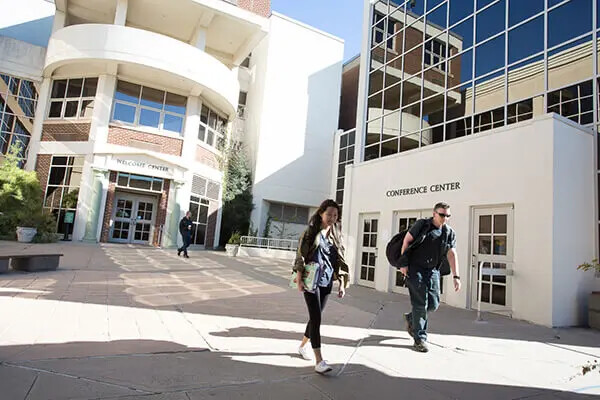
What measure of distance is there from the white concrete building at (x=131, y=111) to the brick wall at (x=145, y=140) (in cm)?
5

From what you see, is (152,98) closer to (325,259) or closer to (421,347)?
(325,259)

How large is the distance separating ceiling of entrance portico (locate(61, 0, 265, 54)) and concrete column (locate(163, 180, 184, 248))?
8543 mm

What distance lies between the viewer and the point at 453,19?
10945 millimetres

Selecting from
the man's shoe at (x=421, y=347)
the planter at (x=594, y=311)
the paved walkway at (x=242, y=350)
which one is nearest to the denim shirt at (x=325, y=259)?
the paved walkway at (x=242, y=350)

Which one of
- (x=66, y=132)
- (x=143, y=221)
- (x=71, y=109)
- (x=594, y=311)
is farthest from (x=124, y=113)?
(x=594, y=311)

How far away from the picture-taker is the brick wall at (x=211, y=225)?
21219 millimetres

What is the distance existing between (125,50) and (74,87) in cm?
368

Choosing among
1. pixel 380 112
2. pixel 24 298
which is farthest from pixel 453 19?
pixel 24 298

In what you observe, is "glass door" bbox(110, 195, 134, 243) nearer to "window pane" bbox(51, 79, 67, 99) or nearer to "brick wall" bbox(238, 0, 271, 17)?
"window pane" bbox(51, 79, 67, 99)

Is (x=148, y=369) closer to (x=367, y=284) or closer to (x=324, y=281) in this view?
(x=324, y=281)

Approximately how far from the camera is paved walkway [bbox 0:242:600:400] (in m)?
3.00

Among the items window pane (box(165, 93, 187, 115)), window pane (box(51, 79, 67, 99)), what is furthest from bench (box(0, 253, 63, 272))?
window pane (box(51, 79, 67, 99))

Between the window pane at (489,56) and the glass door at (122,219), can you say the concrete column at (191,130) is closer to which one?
the glass door at (122,219)

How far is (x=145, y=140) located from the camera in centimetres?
1845
